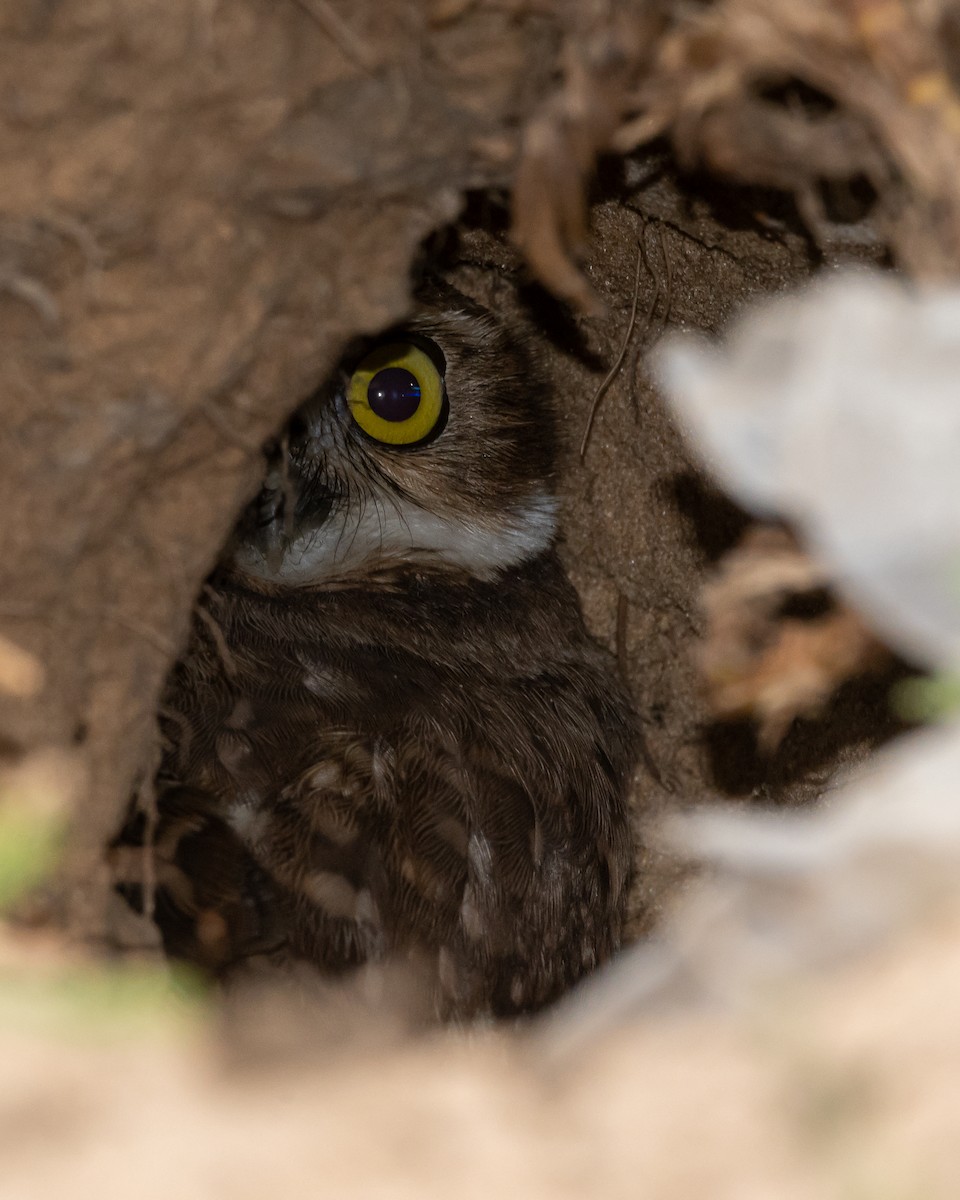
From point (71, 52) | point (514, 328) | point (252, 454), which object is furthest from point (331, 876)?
point (514, 328)

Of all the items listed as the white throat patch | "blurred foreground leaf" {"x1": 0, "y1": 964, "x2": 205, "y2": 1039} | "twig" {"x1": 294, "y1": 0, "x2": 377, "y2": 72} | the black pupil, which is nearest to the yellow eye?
the black pupil

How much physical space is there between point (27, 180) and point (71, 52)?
170mm

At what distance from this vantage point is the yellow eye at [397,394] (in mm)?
3324

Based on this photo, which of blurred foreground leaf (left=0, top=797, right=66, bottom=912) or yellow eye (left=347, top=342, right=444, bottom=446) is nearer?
blurred foreground leaf (left=0, top=797, right=66, bottom=912)

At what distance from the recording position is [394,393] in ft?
11.1

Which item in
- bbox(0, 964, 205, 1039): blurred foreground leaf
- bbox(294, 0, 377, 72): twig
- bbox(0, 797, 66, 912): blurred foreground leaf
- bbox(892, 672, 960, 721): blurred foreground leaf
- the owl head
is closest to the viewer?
bbox(0, 964, 205, 1039): blurred foreground leaf

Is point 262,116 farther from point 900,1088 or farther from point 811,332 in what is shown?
point 900,1088

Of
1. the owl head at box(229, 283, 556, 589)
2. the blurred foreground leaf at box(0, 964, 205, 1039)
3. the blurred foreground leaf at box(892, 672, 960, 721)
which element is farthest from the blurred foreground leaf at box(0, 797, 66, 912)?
the owl head at box(229, 283, 556, 589)

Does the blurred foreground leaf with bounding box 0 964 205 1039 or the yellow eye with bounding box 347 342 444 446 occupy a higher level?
the yellow eye with bounding box 347 342 444 446

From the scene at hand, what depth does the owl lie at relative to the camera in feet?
7.54

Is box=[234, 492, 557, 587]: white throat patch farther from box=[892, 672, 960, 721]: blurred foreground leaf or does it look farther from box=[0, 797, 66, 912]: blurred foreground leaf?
box=[892, 672, 960, 721]: blurred foreground leaf

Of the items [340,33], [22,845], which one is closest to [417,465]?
[340,33]

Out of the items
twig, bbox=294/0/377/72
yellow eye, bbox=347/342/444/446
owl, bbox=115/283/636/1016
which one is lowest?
owl, bbox=115/283/636/1016

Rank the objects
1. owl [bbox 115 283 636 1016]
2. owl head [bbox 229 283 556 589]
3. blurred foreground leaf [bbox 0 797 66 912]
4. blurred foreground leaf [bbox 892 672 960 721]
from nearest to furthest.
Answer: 1. blurred foreground leaf [bbox 892 672 960 721]
2. blurred foreground leaf [bbox 0 797 66 912]
3. owl [bbox 115 283 636 1016]
4. owl head [bbox 229 283 556 589]
